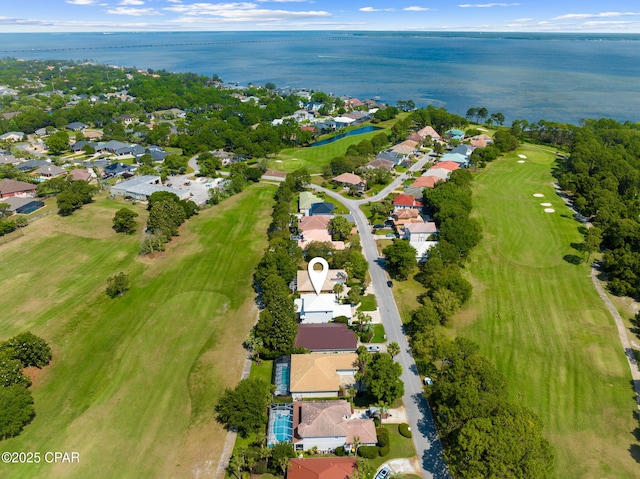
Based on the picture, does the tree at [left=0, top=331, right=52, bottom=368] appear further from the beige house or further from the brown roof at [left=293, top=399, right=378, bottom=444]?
the brown roof at [left=293, top=399, right=378, bottom=444]

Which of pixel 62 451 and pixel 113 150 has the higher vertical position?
pixel 113 150

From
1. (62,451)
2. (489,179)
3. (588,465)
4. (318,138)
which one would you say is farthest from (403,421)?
(318,138)

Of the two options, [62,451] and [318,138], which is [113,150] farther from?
[62,451]

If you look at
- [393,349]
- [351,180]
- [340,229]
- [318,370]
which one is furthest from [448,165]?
[318,370]

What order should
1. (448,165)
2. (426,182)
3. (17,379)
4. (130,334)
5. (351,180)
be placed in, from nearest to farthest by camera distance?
1. (17,379)
2. (130,334)
3. (426,182)
4. (351,180)
5. (448,165)

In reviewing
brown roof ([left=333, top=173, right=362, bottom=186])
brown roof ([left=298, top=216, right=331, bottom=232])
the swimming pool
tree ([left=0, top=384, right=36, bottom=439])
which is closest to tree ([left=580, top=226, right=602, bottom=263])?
brown roof ([left=298, top=216, right=331, bottom=232])

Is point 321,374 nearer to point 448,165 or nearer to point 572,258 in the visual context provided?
point 572,258

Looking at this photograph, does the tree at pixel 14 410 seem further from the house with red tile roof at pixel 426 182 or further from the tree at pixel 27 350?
the house with red tile roof at pixel 426 182
